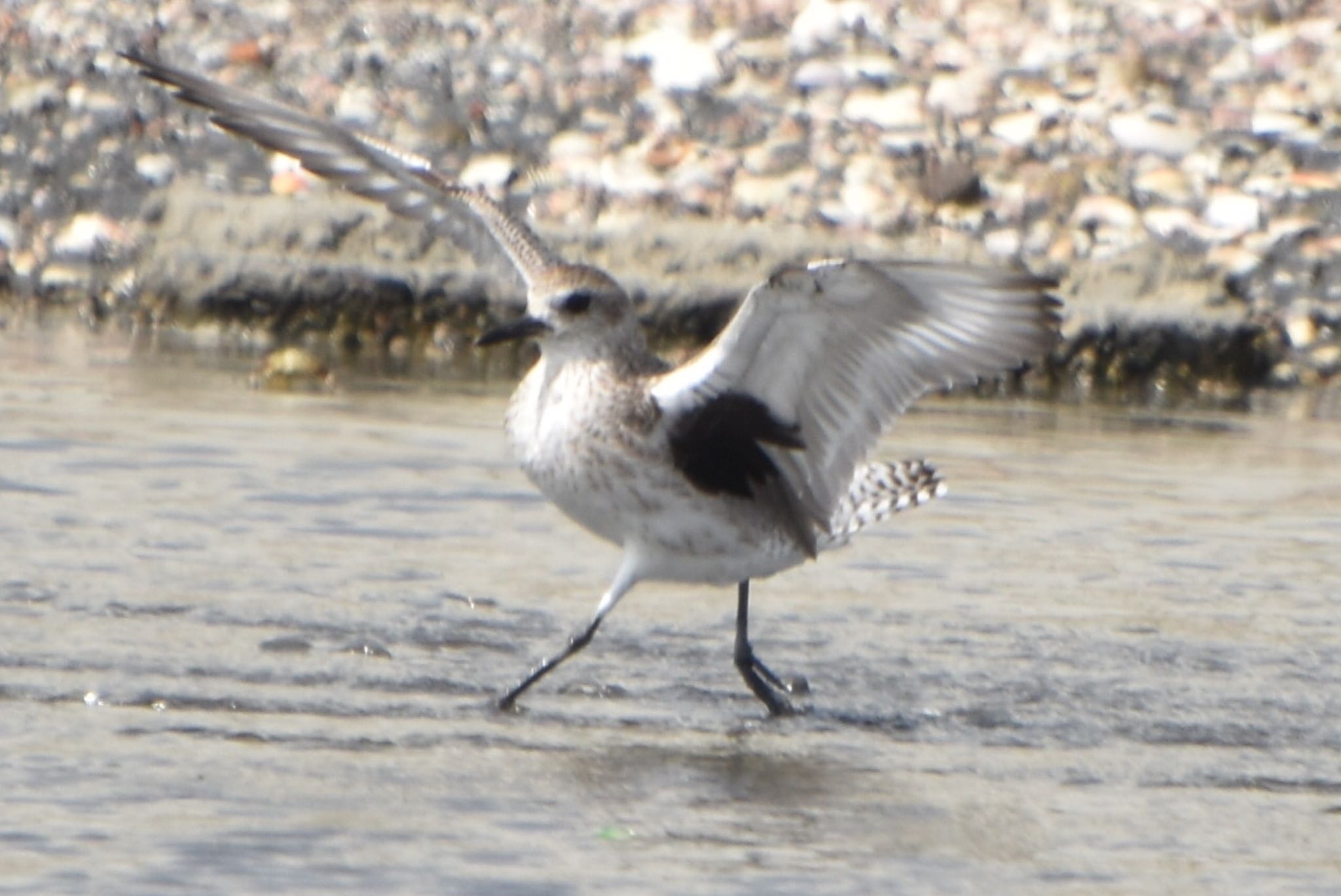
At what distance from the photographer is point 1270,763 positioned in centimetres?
457

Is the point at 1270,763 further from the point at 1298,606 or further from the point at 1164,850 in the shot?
the point at 1298,606

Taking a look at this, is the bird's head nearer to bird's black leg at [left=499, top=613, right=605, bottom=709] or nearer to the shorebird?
the shorebird

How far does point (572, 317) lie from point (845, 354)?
648 mm

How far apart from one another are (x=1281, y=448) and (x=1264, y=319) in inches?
78.5

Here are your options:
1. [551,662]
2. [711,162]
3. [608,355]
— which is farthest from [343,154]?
[711,162]

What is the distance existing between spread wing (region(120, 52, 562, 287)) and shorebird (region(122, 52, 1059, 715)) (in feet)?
2.03

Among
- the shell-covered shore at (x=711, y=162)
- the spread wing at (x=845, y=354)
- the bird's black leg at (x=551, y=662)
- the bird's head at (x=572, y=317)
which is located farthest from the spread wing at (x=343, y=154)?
the shell-covered shore at (x=711, y=162)

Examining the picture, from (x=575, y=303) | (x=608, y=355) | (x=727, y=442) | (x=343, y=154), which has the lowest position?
(x=727, y=442)

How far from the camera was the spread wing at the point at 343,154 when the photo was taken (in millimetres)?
6203

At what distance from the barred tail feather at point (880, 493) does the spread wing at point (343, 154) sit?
2.98ft

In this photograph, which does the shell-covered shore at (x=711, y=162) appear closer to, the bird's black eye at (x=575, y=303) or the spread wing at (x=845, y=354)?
the bird's black eye at (x=575, y=303)

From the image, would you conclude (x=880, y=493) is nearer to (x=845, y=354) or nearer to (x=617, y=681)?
(x=845, y=354)

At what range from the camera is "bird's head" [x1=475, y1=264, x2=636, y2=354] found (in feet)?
18.4

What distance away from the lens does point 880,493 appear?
5953 millimetres
